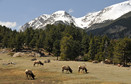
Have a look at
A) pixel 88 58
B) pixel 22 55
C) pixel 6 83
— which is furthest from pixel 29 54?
pixel 6 83

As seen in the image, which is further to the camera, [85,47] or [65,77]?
[85,47]

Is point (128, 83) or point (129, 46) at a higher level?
point (129, 46)

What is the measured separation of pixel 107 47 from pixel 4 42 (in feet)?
250

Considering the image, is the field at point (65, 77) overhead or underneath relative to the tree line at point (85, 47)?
underneath

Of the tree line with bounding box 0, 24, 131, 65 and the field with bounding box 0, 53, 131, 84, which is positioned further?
the tree line with bounding box 0, 24, 131, 65

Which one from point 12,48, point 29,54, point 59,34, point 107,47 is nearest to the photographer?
point 107,47

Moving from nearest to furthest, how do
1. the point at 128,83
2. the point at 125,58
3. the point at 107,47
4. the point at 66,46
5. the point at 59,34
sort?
the point at 128,83, the point at 125,58, the point at 66,46, the point at 107,47, the point at 59,34

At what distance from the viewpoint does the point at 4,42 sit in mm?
124875

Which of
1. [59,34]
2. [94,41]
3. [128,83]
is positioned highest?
[59,34]

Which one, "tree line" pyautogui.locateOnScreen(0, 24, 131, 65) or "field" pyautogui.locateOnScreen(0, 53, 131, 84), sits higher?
"tree line" pyautogui.locateOnScreen(0, 24, 131, 65)

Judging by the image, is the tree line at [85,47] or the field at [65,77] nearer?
the field at [65,77]

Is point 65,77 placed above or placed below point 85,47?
below

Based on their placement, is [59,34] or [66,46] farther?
[59,34]

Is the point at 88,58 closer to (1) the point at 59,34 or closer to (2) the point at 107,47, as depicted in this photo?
(2) the point at 107,47
